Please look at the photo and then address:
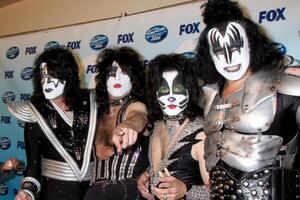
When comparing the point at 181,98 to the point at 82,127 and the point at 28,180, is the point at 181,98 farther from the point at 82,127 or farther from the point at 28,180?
the point at 28,180

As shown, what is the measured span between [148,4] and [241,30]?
1125mm

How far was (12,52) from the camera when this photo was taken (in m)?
2.70

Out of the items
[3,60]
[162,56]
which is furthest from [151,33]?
[3,60]

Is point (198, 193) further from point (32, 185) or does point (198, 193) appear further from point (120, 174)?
point (32, 185)

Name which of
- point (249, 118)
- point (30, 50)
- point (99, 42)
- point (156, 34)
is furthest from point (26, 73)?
point (249, 118)

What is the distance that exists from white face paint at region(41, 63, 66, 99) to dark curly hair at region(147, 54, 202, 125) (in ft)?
1.19

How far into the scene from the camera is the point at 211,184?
3.80ft

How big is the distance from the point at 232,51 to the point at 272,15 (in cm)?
59

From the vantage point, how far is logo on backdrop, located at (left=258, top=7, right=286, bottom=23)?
5.18 feet

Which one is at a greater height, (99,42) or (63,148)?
(99,42)

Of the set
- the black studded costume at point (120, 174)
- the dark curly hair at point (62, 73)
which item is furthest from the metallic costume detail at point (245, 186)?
the dark curly hair at point (62, 73)

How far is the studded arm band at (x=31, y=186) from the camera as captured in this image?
4.86 feet

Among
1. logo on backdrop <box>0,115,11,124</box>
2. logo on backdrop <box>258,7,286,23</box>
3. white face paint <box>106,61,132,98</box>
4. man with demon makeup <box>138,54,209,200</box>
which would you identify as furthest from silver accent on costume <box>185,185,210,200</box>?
logo on backdrop <box>0,115,11,124</box>

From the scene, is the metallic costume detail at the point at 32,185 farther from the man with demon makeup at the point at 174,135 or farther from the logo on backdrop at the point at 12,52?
the logo on backdrop at the point at 12,52
